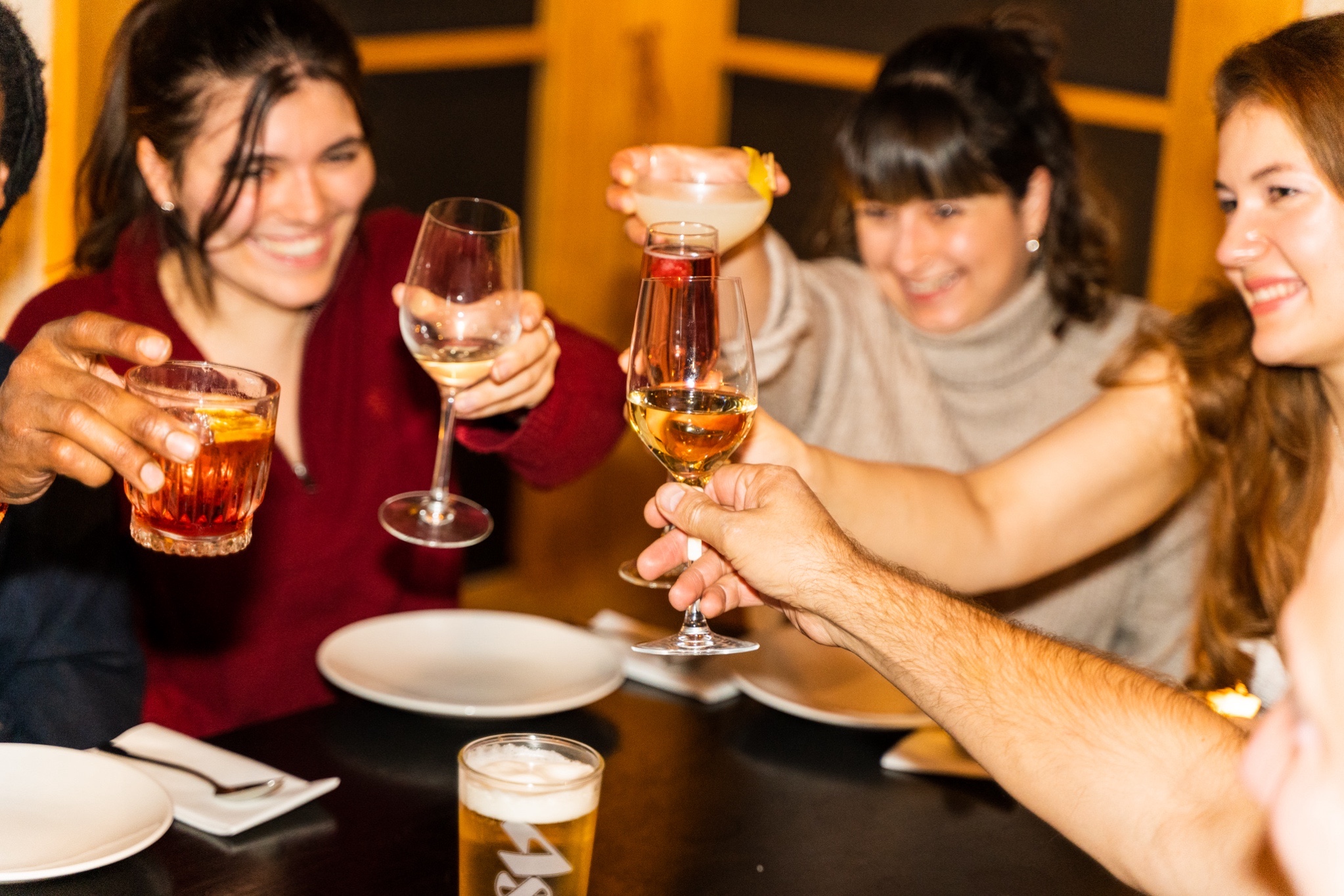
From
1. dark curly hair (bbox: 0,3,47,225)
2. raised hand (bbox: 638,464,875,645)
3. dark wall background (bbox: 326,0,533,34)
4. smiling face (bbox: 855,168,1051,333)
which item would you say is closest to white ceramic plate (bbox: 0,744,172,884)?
raised hand (bbox: 638,464,875,645)

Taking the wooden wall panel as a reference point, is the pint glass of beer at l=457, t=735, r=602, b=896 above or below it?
below

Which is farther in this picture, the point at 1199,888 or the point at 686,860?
the point at 686,860

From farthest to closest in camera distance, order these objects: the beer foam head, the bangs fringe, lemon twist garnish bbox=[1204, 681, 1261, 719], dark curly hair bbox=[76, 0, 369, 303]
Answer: the bangs fringe → dark curly hair bbox=[76, 0, 369, 303] → lemon twist garnish bbox=[1204, 681, 1261, 719] → the beer foam head

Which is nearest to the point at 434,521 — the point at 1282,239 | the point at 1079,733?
the point at 1079,733

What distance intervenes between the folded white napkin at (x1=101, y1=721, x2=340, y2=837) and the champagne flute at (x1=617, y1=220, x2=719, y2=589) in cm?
33

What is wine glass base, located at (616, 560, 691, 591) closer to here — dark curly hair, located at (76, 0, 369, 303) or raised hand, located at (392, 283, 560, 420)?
raised hand, located at (392, 283, 560, 420)

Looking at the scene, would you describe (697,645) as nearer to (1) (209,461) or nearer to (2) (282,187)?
(1) (209,461)

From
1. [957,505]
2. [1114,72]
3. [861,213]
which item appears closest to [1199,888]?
[957,505]

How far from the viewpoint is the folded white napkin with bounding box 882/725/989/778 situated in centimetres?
133

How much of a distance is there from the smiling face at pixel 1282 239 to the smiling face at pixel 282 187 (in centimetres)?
110

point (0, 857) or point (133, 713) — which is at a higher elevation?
point (0, 857)

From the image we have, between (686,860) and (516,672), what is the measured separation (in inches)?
16.3

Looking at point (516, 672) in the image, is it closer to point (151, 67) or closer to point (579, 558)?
point (151, 67)

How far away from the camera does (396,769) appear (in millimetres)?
1273
